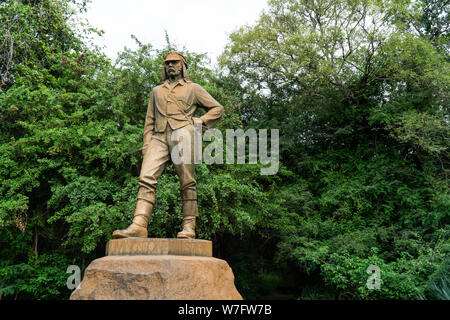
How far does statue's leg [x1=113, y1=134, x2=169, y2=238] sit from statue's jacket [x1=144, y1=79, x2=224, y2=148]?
0.19 metres

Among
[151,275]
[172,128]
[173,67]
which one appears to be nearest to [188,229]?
[151,275]

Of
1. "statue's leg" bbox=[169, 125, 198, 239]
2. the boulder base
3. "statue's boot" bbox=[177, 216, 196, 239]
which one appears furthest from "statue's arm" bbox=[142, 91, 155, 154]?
the boulder base

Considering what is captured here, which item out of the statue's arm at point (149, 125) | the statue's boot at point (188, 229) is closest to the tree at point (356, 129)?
the statue's boot at point (188, 229)

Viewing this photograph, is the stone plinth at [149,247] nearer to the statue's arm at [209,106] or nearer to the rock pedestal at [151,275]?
the rock pedestal at [151,275]

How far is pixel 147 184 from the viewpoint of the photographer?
15.0ft

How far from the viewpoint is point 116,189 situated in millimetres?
9422

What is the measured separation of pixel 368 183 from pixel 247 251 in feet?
15.2

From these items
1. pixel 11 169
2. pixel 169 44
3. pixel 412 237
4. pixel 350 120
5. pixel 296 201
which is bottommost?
pixel 412 237

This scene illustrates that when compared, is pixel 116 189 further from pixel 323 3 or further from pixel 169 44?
pixel 323 3

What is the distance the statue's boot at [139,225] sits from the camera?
4.18m

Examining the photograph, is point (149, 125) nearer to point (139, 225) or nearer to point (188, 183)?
point (188, 183)

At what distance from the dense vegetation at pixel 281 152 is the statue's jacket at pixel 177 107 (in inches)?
143

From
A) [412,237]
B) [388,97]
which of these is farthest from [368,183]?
[388,97]

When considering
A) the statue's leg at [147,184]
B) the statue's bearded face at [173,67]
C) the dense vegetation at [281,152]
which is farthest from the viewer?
the dense vegetation at [281,152]
